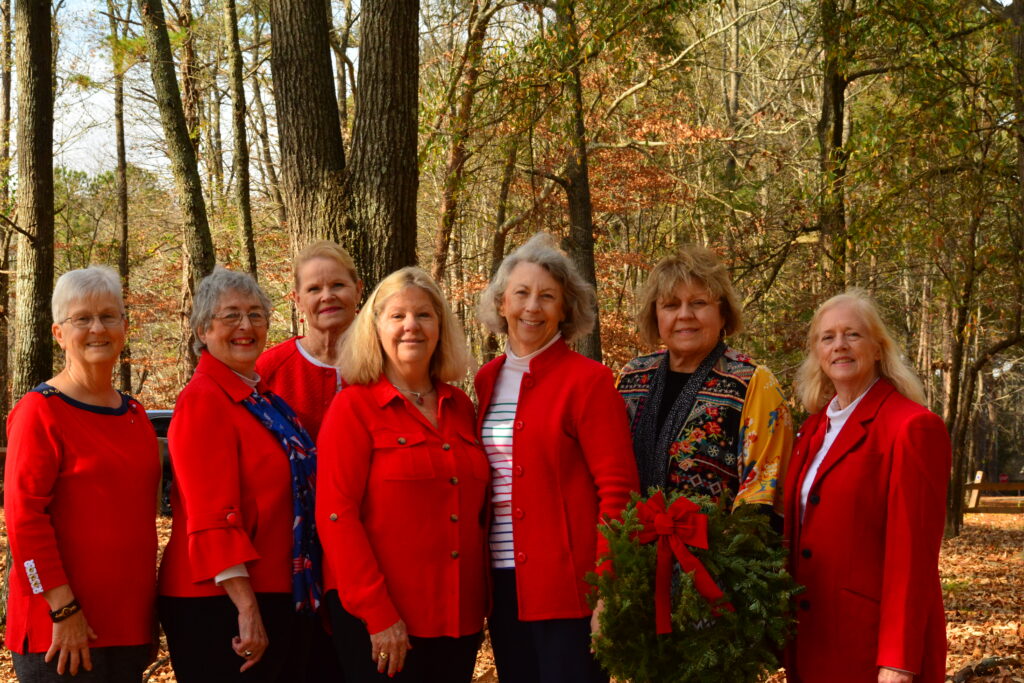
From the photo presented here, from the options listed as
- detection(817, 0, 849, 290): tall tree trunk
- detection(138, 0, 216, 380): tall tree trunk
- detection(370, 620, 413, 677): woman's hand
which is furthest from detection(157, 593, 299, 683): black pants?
detection(817, 0, 849, 290): tall tree trunk

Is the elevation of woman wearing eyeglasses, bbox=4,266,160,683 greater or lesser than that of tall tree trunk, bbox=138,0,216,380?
lesser

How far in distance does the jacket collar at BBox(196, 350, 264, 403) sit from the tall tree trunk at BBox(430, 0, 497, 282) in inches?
257

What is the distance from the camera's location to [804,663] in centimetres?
310

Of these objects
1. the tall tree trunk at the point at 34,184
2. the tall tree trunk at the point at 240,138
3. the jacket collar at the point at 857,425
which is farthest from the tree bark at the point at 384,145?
the tall tree trunk at the point at 240,138

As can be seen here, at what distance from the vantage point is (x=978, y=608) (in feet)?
30.5

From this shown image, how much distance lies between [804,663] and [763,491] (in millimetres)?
610

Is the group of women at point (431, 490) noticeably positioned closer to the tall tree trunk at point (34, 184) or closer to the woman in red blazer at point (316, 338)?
the woman in red blazer at point (316, 338)

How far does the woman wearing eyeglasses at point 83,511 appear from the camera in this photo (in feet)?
9.61

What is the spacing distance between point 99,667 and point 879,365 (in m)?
2.85

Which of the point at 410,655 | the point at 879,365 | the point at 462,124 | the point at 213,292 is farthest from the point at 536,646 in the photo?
the point at 462,124

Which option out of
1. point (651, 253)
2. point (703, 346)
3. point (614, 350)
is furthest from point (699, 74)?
point (703, 346)

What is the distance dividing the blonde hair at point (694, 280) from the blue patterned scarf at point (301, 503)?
1.41 meters

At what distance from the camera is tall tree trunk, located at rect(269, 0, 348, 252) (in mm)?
4836

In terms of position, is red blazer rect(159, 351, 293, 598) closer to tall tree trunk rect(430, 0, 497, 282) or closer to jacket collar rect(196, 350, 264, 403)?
jacket collar rect(196, 350, 264, 403)
